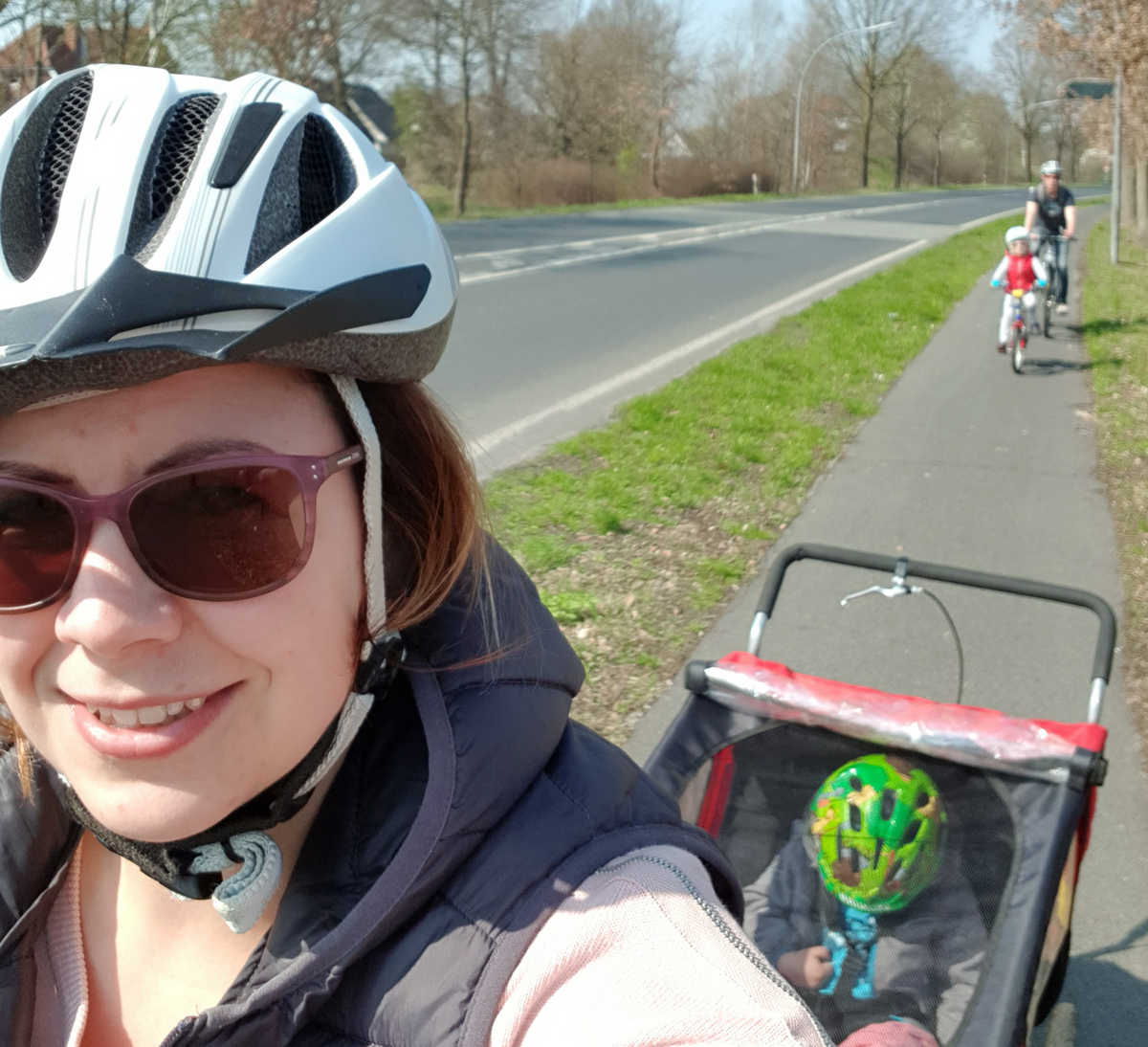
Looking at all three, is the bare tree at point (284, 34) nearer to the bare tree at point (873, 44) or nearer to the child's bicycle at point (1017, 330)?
the child's bicycle at point (1017, 330)

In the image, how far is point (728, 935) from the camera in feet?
3.61

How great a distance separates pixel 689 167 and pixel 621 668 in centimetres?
4621

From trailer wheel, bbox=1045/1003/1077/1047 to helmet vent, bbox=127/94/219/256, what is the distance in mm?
2341

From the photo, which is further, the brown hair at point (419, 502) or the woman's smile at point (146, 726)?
the brown hair at point (419, 502)

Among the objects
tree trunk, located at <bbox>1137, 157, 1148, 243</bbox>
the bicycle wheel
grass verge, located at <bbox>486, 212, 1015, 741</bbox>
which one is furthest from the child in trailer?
tree trunk, located at <bbox>1137, 157, 1148, 243</bbox>

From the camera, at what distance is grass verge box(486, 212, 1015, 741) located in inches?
174

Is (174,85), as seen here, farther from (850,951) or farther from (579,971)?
(850,951)

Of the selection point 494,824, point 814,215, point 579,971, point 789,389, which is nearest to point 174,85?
point 494,824

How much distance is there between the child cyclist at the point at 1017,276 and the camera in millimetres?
10516

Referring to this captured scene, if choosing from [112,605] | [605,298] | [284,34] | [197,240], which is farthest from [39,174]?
[284,34]

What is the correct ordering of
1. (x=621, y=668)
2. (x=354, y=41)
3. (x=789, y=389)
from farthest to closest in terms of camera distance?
(x=354, y=41)
(x=789, y=389)
(x=621, y=668)

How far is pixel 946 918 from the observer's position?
231cm

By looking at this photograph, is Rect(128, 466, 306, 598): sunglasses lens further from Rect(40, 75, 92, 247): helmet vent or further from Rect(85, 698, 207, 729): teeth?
Rect(40, 75, 92, 247): helmet vent

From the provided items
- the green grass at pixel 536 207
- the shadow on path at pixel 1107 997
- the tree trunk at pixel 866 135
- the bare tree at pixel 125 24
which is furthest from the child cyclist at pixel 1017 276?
the tree trunk at pixel 866 135
